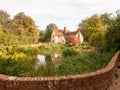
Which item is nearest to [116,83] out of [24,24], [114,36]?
[114,36]

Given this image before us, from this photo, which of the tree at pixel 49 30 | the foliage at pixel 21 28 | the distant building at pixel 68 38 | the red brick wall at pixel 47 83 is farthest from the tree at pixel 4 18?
the red brick wall at pixel 47 83

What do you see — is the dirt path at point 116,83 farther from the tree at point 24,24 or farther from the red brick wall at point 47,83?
the tree at point 24,24

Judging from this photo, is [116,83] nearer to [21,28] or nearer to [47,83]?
[47,83]

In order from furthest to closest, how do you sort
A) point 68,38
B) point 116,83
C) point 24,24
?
point 68,38 → point 24,24 → point 116,83

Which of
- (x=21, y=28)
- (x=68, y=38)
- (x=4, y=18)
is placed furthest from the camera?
(x=68, y=38)

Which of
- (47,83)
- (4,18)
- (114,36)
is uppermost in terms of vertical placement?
(4,18)

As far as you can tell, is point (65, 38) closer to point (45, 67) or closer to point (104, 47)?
point (104, 47)

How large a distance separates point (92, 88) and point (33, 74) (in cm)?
244

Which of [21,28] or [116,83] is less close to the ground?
[21,28]

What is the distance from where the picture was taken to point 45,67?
322 inches

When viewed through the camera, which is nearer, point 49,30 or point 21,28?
point 21,28

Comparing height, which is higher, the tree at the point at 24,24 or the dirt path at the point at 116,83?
the tree at the point at 24,24

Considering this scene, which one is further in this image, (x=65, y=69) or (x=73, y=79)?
(x=65, y=69)


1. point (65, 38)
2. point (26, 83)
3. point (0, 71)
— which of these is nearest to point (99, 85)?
point (26, 83)
